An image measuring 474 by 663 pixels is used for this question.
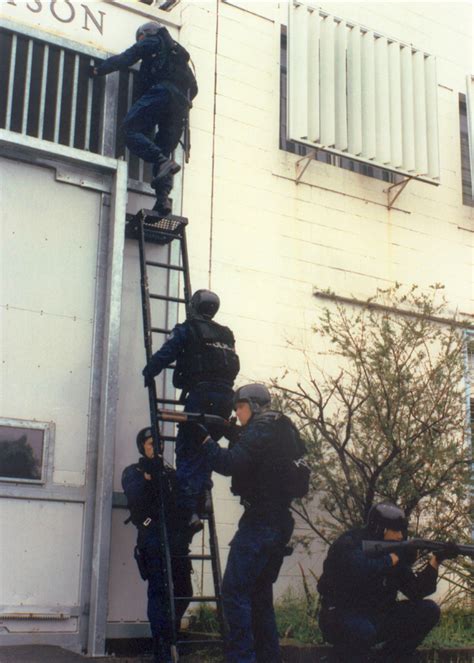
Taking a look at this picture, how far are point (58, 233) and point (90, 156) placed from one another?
733mm

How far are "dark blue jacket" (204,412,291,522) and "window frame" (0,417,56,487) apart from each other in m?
1.72

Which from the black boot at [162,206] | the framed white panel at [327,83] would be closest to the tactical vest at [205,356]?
the black boot at [162,206]

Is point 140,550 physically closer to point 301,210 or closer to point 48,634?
point 48,634

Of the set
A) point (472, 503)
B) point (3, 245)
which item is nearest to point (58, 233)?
point (3, 245)

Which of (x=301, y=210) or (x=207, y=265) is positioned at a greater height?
(x=301, y=210)

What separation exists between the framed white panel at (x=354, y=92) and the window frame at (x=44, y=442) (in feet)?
14.9

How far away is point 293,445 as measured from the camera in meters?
6.04

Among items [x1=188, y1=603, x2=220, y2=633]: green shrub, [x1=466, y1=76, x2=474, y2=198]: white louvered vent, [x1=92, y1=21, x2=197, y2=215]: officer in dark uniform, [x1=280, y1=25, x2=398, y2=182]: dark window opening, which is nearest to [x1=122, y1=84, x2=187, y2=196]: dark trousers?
[x1=92, y1=21, x2=197, y2=215]: officer in dark uniform

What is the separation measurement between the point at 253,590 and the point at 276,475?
753 mm

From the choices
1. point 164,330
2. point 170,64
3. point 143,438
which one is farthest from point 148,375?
point 170,64

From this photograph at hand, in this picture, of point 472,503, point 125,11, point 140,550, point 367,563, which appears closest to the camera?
point 367,563

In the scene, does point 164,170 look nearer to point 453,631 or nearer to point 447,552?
point 447,552

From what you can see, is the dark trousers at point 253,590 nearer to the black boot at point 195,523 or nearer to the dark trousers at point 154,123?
the black boot at point 195,523

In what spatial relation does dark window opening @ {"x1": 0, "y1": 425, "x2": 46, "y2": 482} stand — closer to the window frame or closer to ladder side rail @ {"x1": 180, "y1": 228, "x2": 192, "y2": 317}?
the window frame
